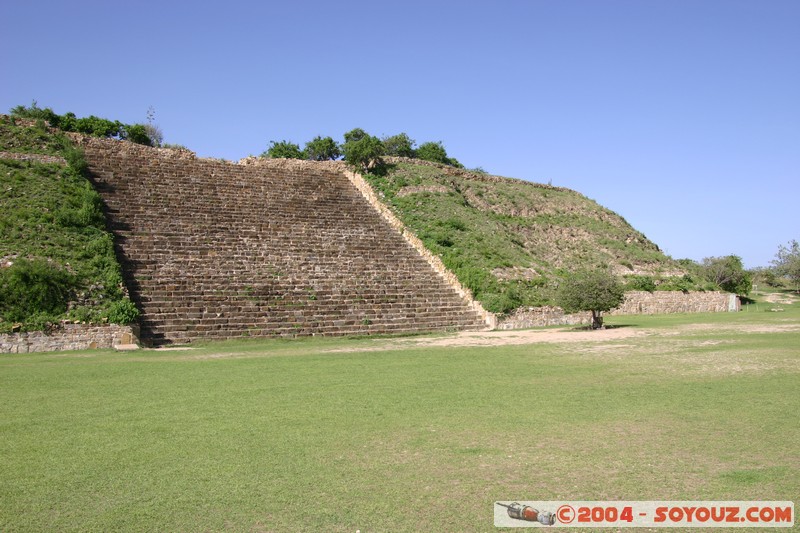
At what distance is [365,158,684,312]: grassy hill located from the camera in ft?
82.7

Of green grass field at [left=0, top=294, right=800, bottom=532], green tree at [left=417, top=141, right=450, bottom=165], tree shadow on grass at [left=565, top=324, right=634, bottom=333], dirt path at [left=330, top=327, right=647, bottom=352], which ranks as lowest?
green grass field at [left=0, top=294, right=800, bottom=532]

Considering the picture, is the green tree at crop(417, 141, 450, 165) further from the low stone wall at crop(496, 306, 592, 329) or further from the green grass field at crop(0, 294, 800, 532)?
the green grass field at crop(0, 294, 800, 532)

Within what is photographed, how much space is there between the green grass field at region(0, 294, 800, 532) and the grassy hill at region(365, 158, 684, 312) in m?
12.2

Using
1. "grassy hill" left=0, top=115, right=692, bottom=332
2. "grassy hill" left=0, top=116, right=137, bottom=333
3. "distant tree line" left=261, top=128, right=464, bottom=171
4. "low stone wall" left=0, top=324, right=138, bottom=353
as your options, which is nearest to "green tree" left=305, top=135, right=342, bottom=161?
"distant tree line" left=261, top=128, right=464, bottom=171

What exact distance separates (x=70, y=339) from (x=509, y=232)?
22.5 meters

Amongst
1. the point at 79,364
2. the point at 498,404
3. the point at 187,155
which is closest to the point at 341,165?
the point at 187,155

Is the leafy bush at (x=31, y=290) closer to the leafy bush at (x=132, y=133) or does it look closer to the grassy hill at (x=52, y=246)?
the grassy hill at (x=52, y=246)

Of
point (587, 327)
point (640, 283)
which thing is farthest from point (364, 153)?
point (587, 327)

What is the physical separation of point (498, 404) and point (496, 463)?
8.95 feet

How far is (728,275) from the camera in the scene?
40.5 meters

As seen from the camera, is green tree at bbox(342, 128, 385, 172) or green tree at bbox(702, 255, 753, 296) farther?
green tree at bbox(702, 255, 753, 296)

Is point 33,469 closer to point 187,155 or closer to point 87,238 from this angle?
point 87,238

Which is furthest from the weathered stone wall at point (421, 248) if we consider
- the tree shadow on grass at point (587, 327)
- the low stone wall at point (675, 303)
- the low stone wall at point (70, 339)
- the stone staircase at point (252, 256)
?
the low stone wall at point (70, 339)

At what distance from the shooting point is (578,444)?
21.7 feet
